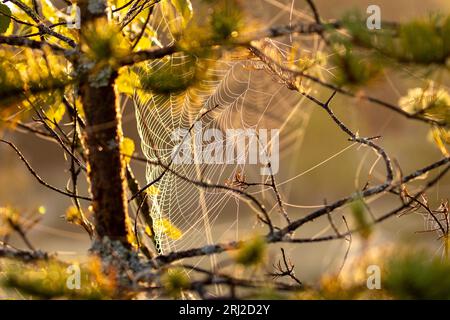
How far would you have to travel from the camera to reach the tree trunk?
87cm

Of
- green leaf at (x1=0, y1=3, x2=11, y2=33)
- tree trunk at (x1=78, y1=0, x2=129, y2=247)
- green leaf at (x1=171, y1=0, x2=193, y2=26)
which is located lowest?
tree trunk at (x1=78, y1=0, x2=129, y2=247)

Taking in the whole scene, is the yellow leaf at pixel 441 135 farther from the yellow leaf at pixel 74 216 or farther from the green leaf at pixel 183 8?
the yellow leaf at pixel 74 216

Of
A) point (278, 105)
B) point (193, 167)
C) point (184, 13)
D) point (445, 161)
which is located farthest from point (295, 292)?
point (193, 167)

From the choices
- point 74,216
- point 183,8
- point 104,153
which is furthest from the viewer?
point 74,216

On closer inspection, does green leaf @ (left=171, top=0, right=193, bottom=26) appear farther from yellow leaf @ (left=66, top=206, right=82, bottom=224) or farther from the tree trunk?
yellow leaf @ (left=66, top=206, right=82, bottom=224)

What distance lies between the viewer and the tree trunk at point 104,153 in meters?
0.87

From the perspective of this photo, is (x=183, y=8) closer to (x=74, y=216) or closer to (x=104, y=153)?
(x=104, y=153)

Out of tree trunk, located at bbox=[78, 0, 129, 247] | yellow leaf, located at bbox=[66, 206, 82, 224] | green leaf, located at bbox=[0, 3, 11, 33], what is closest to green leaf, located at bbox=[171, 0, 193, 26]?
tree trunk, located at bbox=[78, 0, 129, 247]

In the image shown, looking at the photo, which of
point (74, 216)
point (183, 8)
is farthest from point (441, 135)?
point (74, 216)

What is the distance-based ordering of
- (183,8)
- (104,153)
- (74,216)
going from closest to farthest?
(104,153) → (183,8) → (74,216)

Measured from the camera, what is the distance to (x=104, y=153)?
880 mm

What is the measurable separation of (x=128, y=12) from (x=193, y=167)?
82cm

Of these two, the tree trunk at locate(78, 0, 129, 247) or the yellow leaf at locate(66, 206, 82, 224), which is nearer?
the tree trunk at locate(78, 0, 129, 247)

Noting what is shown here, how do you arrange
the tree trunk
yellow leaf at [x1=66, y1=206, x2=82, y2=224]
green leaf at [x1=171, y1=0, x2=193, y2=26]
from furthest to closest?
yellow leaf at [x1=66, y1=206, x2=82, y2=224] < green leaf at [x1=171, y1=0, x2=193, y2=26] < the tree trunk
